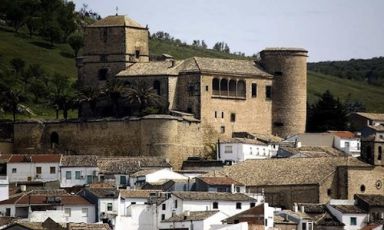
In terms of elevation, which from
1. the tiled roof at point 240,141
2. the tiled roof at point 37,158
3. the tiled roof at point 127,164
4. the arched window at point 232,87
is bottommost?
the tiled roof at point 127,164

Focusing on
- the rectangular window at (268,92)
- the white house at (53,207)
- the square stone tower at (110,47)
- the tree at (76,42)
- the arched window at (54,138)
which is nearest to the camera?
the white house at (53,207)

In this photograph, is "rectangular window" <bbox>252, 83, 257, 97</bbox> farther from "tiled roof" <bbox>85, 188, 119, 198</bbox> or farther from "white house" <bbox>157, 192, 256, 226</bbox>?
"tiled roof" <bbox>85, 188, 119, 198</bbox>

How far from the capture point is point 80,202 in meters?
81.5

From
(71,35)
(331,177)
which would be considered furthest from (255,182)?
(71,35)

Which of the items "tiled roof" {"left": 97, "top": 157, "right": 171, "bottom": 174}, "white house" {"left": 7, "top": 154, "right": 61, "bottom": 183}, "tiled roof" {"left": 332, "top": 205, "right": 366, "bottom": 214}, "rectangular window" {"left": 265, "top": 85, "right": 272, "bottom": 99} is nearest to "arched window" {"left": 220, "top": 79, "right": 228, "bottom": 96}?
"rectangular window" {"left": 265, "top": 85, "right": 272, "bottom": 99}

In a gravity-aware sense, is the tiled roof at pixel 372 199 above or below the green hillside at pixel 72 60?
below

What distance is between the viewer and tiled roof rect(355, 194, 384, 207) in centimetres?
8312

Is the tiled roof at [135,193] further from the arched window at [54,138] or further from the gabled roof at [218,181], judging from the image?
the arched window at [54,138]

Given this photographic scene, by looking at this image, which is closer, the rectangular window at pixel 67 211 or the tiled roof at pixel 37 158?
the rectangular window at pixel 67 211

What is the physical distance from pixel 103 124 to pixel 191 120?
5576 millimetres

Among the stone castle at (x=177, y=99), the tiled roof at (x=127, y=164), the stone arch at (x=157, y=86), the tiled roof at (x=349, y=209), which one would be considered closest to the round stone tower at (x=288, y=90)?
the stone castle at (x=177, y=99)

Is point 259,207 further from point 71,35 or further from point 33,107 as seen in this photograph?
point 71,35

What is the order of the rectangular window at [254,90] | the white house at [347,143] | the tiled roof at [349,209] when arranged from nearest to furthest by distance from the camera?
the tiled roof at [349,209], the white house at [347,143], the rectangular window at [254,90]

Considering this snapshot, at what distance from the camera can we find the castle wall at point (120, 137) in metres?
95.0
